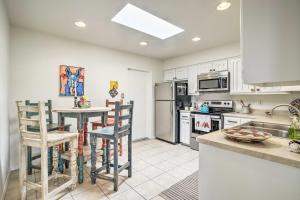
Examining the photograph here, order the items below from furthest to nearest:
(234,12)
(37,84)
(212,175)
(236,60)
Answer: (236,60), (37,84), (234,12), (212,175)

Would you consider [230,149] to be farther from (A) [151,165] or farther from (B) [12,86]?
(B) [12,86]

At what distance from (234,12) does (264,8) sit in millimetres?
1388

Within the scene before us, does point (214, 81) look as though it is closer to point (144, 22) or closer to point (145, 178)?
point (144, 22)

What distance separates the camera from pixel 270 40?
0.99m

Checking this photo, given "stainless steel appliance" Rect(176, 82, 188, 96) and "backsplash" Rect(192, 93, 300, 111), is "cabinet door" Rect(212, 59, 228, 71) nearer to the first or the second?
"backsplash" Rect(192, 93, 300, 111)

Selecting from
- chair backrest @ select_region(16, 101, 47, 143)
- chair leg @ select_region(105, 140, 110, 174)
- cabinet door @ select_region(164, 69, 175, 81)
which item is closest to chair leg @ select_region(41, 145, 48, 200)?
chair backrest @ select_region(16, 101, 47, 143)

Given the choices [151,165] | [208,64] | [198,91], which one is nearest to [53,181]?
[151,165]

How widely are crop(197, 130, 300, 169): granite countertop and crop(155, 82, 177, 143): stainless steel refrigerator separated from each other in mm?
2946

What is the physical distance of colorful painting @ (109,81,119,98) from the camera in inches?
148

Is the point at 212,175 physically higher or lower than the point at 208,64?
lower

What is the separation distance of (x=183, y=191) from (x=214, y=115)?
72.3 inches

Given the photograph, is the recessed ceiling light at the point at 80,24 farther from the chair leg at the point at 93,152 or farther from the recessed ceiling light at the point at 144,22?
the chair leg at the point at 93,152

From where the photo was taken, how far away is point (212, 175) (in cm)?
109

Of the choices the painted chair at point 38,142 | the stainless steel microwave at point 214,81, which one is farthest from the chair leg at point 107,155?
the stainless steel microwave at point 214,81
